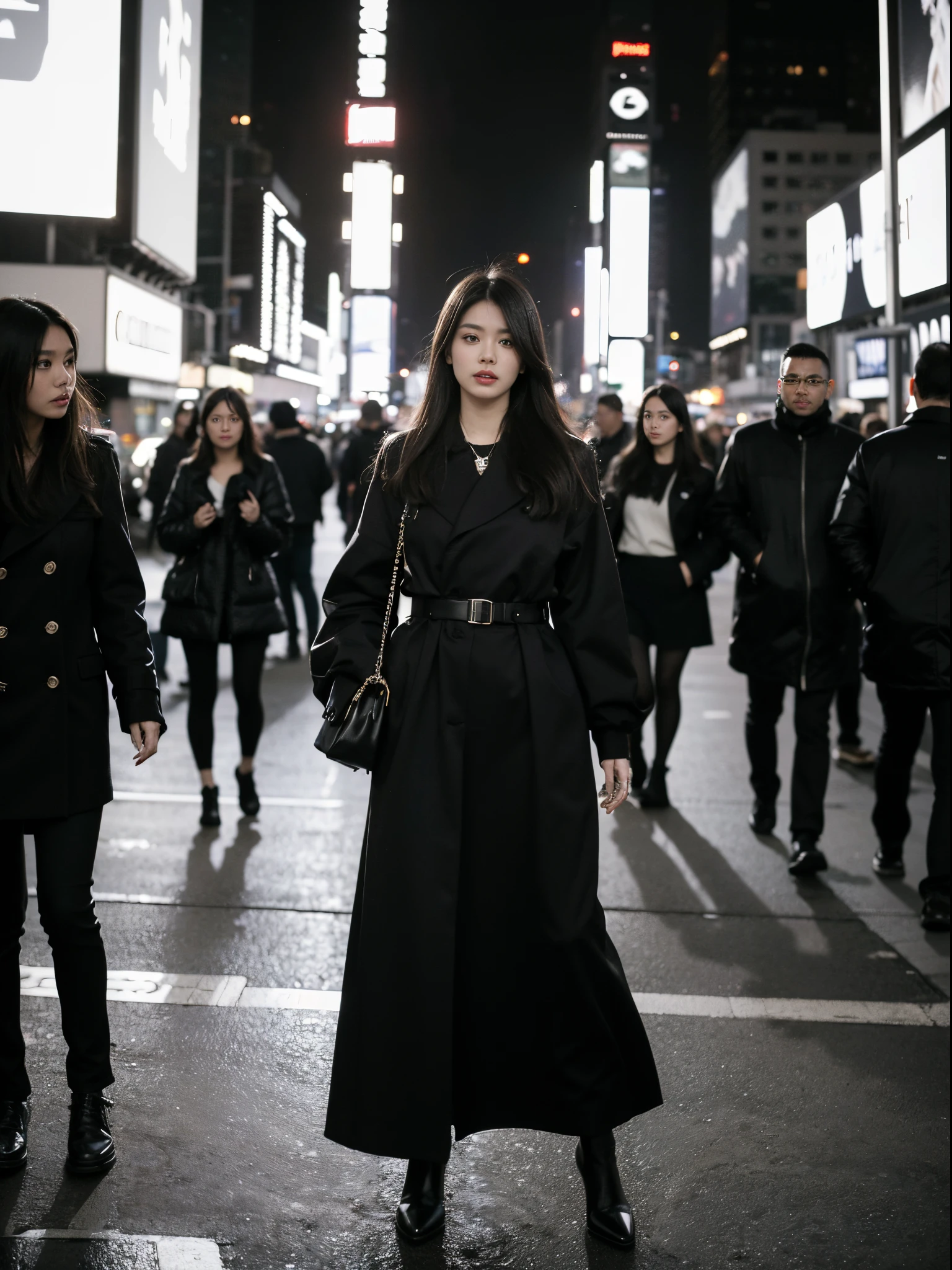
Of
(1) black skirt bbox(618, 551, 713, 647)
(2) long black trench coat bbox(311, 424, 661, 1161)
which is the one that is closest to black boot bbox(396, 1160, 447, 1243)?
(2) long black trench coat bbox(311, 424, 661, 1161)

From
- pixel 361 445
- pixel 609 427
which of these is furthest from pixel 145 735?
pixel 361 445

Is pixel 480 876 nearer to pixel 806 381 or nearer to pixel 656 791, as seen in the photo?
pixel 806 381

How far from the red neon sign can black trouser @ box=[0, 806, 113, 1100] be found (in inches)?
198

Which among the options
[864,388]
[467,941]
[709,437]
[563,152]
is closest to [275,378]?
[864,388]

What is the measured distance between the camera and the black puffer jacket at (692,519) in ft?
21.9

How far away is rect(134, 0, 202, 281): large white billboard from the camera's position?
550 cm

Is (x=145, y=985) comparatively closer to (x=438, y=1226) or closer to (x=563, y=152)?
(x=438, y=1226)

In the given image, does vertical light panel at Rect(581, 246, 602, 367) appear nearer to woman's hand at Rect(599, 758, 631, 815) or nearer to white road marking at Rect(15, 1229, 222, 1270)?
woman's hand at Rect(599, 758, 631, 815)

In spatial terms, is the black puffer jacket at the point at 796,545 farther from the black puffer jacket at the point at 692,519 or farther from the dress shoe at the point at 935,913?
the dress shoe at the point at 935,913

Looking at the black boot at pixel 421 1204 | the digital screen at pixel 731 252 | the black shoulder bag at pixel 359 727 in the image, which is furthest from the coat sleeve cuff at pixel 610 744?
the digital screen at pixel 731 252

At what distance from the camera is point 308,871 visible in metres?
5.85

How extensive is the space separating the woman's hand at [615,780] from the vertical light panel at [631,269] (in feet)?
13.8

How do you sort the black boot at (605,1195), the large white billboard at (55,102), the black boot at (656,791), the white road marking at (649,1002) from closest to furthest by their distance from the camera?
the black boot at (605,1195)
the white road marking at (649,1002)
the large white billboard at (55,102)
the black boot at (656,791)

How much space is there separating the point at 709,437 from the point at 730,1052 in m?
16.9
